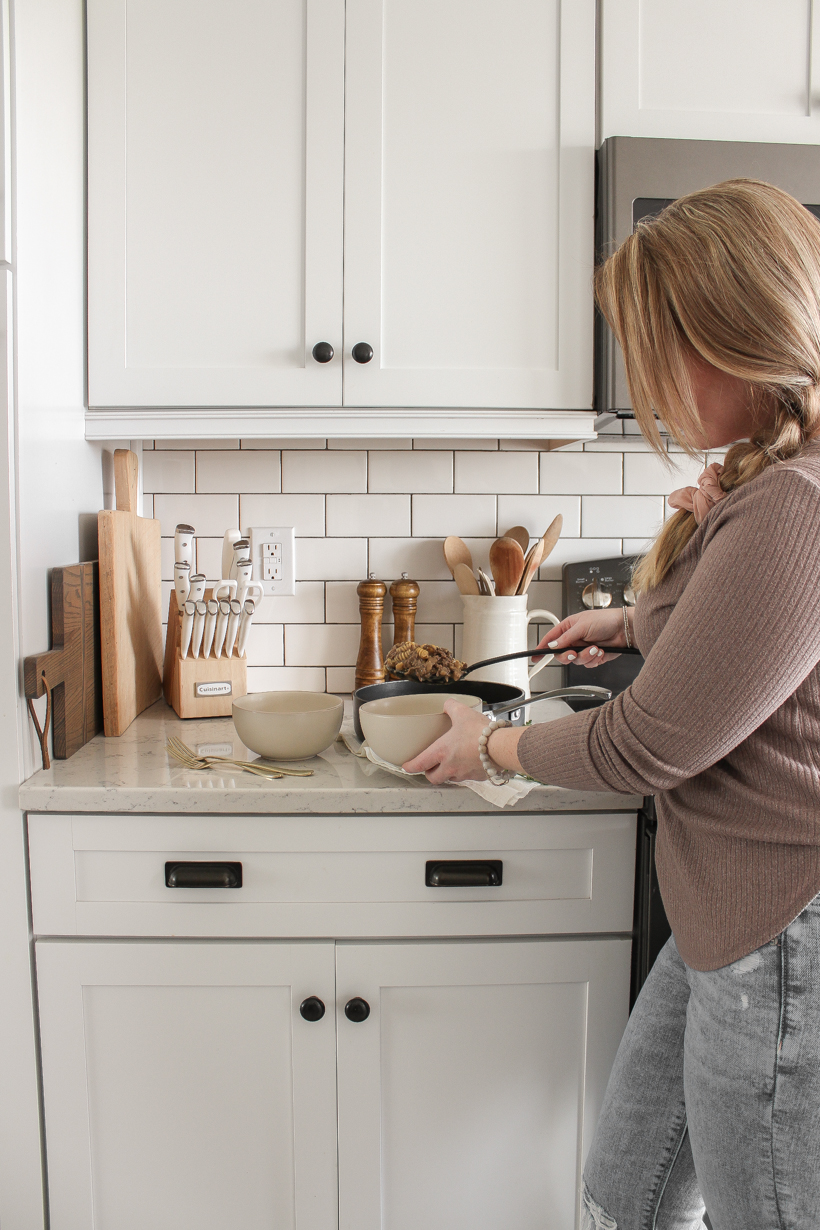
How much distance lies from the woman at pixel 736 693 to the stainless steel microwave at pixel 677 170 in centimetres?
58

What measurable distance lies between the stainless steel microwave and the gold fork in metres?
0.87

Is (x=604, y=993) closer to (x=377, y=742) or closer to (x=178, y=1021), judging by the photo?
(x=377, y=742)

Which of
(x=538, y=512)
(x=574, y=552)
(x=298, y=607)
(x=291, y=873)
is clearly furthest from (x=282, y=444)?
(x=291, y=873)

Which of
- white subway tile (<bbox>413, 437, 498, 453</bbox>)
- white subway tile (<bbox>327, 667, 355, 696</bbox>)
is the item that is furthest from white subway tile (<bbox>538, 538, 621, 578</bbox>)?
white subway tile (<bbox>327, 667, 355, 696</bbox>)

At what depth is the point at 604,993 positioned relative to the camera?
1.19m

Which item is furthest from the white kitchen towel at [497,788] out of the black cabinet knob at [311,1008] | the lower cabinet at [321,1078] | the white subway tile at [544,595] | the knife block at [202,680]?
the white subway tile at [544,595]

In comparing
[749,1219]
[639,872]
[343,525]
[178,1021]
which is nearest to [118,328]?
[343,525]

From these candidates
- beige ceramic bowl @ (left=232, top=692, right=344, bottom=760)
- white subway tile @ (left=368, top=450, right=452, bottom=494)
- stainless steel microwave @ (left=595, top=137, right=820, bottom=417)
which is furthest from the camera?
white subway tile @ (left=368, top=450, right=452, bottom=494)

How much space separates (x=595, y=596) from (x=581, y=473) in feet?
0.94

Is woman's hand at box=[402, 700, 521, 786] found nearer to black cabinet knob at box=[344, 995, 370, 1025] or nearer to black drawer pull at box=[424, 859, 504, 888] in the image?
black drawer pull at box=[424, 859, 504, 888]

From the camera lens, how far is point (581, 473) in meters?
1.78

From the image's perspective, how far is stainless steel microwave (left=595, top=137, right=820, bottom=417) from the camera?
1.35 metres

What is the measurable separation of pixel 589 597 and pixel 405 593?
0.39 metres

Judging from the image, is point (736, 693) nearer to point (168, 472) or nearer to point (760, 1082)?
point (760, 1082)
